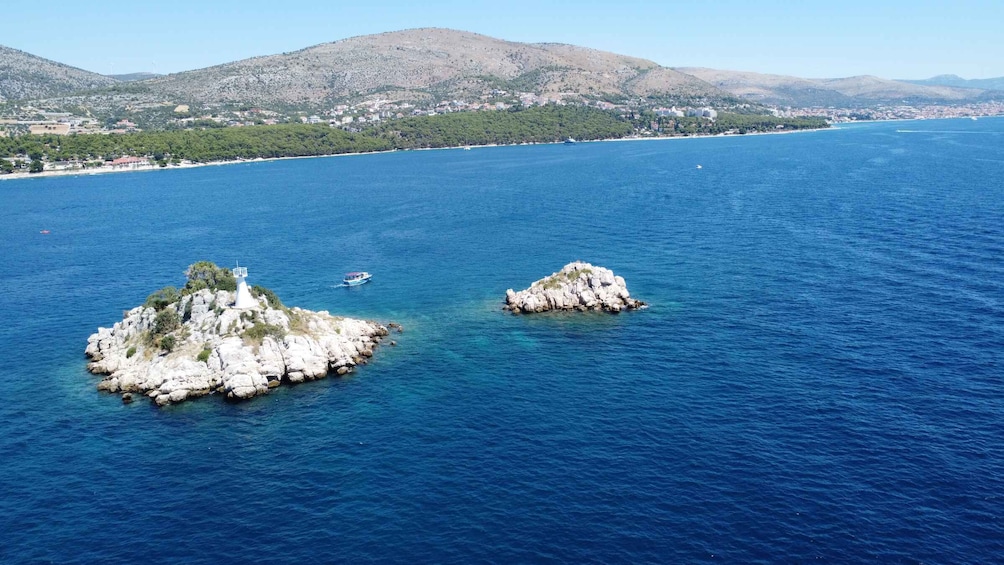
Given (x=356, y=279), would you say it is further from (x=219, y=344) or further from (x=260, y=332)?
(x=219, y=344)

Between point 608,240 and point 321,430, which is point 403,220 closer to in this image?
point 608,240

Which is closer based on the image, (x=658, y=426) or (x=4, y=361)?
(x=658, y=426)

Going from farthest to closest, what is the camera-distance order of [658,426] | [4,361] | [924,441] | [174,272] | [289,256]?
[289,256], [174,272], [4,361], [658,426], [924,441]

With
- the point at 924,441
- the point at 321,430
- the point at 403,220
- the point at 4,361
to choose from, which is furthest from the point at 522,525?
the point at 403,220

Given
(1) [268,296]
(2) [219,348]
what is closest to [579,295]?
(1) [268,296]

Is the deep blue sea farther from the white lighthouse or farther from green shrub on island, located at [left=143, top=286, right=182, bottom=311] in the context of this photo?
the white lighthouse

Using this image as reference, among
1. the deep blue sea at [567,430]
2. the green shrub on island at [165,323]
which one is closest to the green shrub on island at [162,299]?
the green shrub on island at [165,323]

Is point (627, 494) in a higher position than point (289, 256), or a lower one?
lower

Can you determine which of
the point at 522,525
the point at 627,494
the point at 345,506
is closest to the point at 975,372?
the point at 627,494

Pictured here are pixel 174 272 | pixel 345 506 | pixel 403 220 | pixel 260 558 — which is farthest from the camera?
pixel 403 220
